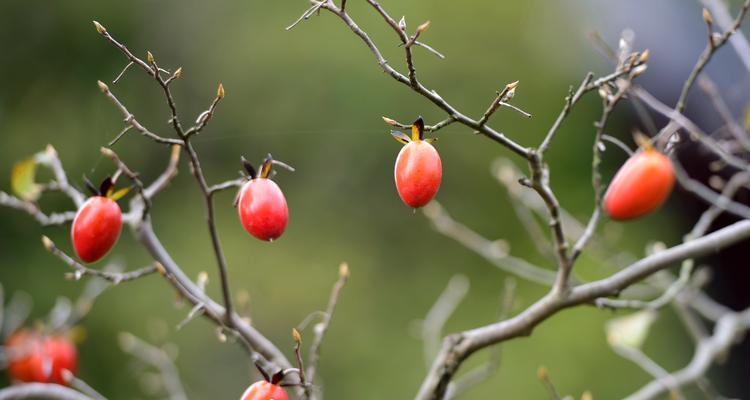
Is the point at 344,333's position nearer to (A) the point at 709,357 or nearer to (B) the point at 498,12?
(B) the point at 498,12

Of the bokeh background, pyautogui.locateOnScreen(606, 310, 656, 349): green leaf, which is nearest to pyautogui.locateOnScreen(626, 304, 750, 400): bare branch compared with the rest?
pyautogui.locateOnScreen(606, 310, 656, 349): green leaf

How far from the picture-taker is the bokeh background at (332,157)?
11.8ft

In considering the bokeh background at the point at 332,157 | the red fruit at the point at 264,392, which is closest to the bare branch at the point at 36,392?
the red fruit at the point at 264,392

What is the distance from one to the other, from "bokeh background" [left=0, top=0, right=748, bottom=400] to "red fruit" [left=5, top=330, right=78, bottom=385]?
68.2 inches

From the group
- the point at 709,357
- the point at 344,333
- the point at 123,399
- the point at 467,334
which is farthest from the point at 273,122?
the point at 467,334

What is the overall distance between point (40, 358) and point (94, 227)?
817mm

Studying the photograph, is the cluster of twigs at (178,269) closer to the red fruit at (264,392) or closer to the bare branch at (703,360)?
the red fruit at (264,392)

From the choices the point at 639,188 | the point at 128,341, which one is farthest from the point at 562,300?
the point at 128,341

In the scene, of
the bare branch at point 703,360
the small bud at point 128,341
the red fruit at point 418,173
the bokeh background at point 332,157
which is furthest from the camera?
the bokeh background at point 332,157

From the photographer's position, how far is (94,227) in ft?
3.07

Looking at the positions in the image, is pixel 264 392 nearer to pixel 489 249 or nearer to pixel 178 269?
pixel 178 269

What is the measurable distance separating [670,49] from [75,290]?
9.29ft

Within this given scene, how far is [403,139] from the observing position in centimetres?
90

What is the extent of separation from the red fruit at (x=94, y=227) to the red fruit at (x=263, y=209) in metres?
0.16
